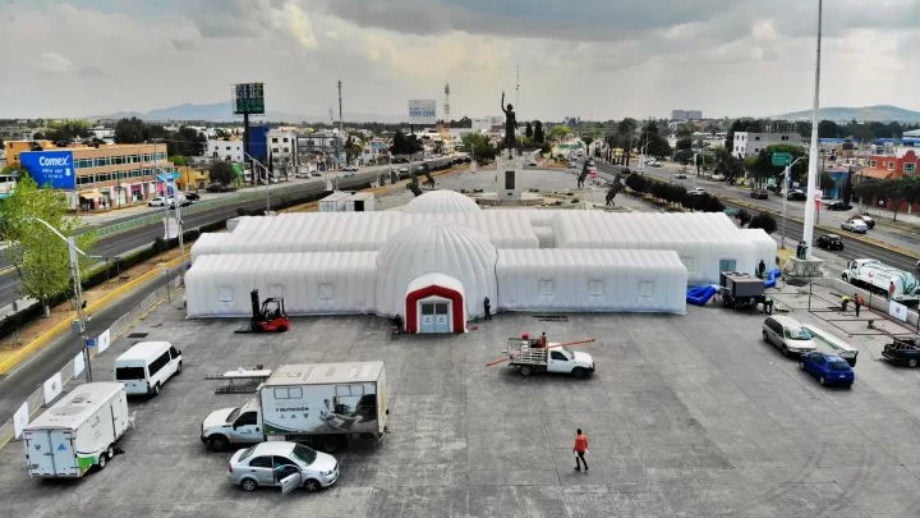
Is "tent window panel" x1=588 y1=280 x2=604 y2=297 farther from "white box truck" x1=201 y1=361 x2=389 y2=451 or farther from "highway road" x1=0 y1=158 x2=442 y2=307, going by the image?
"highway road" x1=0 y1=158 x2=442 y2=307

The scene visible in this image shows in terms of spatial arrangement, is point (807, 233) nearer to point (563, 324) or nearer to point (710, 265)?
point (710, 265)

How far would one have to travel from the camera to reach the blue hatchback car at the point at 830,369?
2844cm

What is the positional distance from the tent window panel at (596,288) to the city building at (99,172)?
222 ft

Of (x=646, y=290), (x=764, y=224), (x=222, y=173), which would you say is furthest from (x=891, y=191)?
(x=222, y=173)

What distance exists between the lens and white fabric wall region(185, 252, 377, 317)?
3975 centimetres

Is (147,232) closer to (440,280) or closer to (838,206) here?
(440,280)

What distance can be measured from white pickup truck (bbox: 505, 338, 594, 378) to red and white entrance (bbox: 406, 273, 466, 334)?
6448mm

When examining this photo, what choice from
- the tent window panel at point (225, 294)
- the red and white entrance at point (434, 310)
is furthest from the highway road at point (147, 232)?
the red and white entrance at point (434, 310)

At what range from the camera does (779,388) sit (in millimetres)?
28641

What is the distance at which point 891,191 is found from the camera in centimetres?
8550

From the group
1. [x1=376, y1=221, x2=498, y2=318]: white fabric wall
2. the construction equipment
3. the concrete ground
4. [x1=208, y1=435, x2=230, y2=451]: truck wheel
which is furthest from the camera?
[x1=376, y1=221, x2=498, y2=318]: white fabric wall

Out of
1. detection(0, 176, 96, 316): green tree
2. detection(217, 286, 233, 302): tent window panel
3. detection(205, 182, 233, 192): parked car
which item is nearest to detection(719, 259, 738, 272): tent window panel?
detection(217, 286, 233, 302): tent window panel

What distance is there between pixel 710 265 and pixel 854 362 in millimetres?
16268

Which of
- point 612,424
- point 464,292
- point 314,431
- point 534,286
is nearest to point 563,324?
point 534,286
